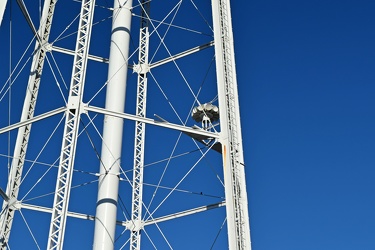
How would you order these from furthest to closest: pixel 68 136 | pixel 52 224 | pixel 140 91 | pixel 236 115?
pixel 140 91 < pixel 236 115 < pixel 68 136 < pixel 52 224

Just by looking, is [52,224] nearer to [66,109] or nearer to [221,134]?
[66,109]

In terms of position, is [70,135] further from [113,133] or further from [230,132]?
[230,132]

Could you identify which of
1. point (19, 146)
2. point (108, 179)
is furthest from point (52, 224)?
point (19, 146)

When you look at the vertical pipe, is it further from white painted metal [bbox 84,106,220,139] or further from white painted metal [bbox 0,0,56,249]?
white painted metal [bbox 0,0,56,249]

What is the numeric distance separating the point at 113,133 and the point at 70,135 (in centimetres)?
219

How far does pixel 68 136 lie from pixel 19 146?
309 cm

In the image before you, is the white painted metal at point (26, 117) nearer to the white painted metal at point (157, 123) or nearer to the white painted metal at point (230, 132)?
the white painted metal at point (157, 123)

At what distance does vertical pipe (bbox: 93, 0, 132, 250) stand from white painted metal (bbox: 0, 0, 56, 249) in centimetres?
171

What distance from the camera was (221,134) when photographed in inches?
514

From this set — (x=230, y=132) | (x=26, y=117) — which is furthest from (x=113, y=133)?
(x=230, y=132)

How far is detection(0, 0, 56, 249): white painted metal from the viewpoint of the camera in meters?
13.7

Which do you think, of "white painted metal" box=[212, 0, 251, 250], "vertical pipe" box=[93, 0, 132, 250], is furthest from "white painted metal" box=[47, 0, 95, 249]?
"white painted metal" box=[212, 0, 251, 250]

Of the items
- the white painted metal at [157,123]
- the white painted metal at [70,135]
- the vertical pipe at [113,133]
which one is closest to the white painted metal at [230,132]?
the white painted metal at [157,123]

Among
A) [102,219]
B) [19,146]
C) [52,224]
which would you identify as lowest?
[52,224]
